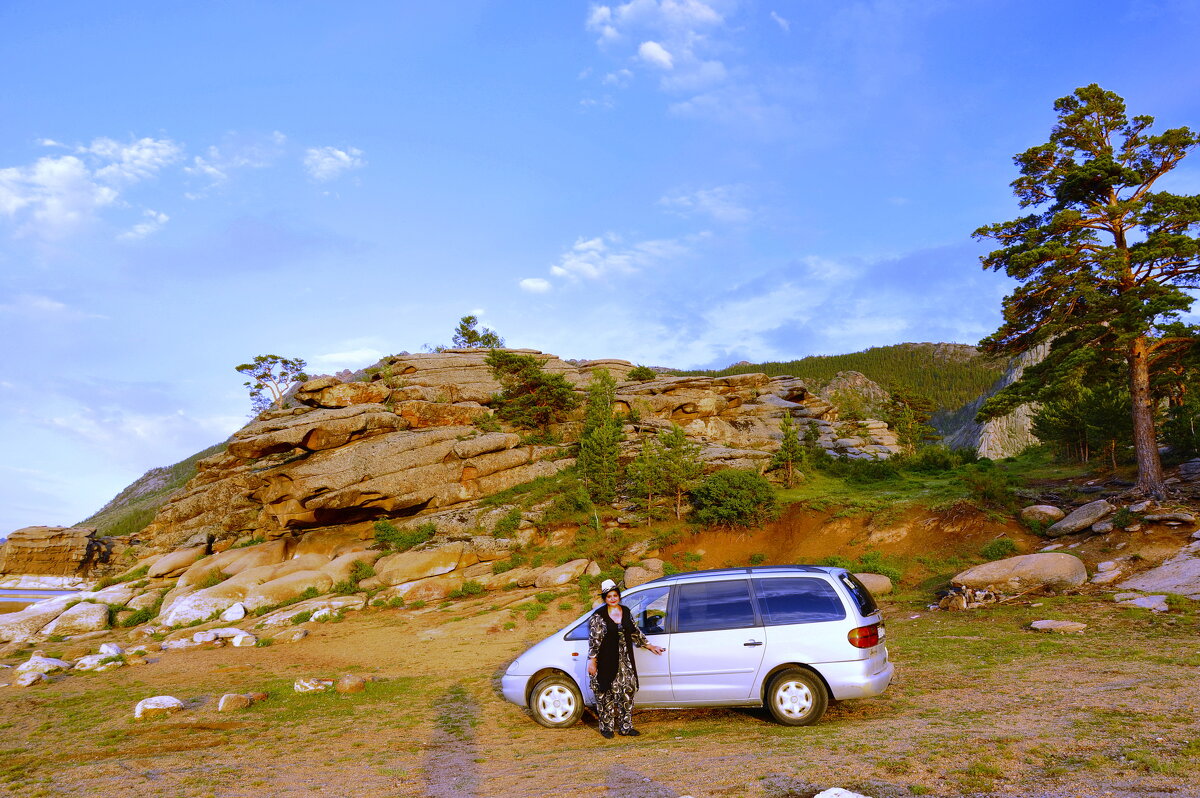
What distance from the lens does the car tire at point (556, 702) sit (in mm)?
8680

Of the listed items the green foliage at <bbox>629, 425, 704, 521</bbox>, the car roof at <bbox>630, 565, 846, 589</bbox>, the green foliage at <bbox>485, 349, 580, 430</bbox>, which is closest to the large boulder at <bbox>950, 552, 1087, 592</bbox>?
the car roof at <bbox>630, 565, 846, 589</bbox>

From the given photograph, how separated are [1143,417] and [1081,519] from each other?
352cm

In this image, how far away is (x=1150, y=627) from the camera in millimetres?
11000

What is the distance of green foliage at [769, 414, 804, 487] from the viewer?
28094 mm

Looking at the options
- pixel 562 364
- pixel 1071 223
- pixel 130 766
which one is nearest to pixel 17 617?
pixel 130 766

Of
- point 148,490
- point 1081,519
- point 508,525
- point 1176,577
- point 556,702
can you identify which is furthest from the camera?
point 148,490

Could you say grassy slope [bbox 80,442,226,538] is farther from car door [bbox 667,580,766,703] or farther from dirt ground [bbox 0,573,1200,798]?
car door [bbox 667,580,766,703]

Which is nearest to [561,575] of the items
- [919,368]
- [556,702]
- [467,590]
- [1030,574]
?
[467,590]

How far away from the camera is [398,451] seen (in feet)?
99.5

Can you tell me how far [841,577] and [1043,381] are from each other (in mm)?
14618

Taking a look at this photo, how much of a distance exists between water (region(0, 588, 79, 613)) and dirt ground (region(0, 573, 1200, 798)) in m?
24.2

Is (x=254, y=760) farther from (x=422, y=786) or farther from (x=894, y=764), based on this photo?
(x=894, y=764)

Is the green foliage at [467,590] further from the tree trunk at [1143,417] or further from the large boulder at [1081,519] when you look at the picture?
the tree trunk at [1143,417]

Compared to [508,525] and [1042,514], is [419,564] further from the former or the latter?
[1042,514]
